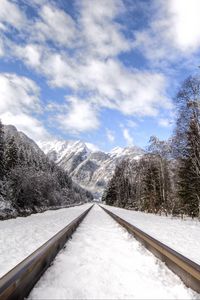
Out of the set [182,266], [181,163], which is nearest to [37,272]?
[182,266]

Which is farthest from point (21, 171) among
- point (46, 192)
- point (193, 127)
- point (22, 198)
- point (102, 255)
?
point (102, 255)

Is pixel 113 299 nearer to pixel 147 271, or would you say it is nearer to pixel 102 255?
pixel 147 271

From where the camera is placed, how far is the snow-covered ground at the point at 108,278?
3.57 meters

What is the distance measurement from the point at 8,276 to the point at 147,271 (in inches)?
89.5

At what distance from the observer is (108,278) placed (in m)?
4.30

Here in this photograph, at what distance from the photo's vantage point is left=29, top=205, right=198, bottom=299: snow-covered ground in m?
3.57

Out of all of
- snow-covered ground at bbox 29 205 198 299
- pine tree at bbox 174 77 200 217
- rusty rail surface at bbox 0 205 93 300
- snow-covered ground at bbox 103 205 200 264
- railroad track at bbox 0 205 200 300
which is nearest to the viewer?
rusty rail surface at bbox 0 205 93 300

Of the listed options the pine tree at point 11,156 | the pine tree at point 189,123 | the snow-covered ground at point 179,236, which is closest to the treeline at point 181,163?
the pine tree at point 189,123

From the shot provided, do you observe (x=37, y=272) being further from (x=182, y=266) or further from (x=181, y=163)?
(x=181, y=163)

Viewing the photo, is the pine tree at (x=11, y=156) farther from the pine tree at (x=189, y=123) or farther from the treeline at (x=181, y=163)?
the pine tree at (x=189, y=123)

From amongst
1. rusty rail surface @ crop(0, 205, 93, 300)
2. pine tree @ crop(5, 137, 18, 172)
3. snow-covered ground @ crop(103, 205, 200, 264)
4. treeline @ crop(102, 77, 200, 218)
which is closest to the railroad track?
rusty rail surface @ crop(0, 205, 93, 300)

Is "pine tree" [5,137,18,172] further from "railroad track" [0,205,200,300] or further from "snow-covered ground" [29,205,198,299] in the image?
"railroad track" [0,205,200,300]

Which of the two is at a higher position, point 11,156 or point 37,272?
Result: point 11,156

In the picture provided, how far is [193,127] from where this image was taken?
22.6m
